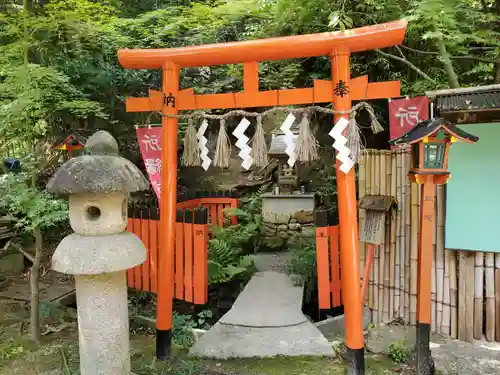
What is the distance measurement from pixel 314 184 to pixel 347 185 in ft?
27.3

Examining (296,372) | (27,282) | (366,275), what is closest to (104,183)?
(296,372)

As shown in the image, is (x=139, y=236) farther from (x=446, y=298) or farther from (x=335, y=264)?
(x=446, y=298)

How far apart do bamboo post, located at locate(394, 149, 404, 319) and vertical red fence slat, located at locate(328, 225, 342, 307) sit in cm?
90

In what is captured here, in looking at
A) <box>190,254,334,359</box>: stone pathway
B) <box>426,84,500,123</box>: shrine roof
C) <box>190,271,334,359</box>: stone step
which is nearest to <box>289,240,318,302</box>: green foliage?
<box>190,254,334,359</box>: stone pathway

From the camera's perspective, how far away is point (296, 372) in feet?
13.6

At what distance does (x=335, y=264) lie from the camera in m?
5.58

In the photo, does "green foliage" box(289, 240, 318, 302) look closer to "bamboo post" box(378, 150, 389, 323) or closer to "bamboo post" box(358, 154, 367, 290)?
"bamboo post" box(358, 154, 367, 290)

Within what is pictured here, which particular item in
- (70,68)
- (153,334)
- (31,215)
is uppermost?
(70,68)

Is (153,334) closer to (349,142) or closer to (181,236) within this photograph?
(181,236)

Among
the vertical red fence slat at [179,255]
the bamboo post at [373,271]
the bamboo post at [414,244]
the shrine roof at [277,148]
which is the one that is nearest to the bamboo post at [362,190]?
the bamboo post at [373,271]

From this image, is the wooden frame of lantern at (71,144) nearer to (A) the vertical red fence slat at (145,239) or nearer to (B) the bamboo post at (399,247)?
(A) the vertical red fence slat at (145,239)

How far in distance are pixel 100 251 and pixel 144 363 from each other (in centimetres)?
184

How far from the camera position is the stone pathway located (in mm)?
4492

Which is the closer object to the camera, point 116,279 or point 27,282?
point 116,279
